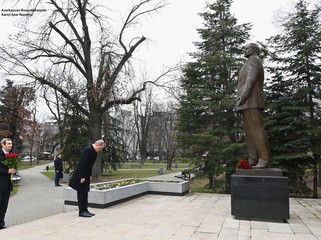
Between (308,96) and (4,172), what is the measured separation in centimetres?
1262

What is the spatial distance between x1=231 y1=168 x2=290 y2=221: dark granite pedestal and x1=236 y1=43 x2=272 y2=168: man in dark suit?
314 mm

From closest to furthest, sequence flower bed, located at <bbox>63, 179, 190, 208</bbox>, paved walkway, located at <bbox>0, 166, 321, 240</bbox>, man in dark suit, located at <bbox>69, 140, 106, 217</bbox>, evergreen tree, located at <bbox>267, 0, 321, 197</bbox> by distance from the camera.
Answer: paved walkway, located at <bbox>0, 166, 321, 240</bbox>, man in dark suit, located at <bbox>69, 140, 106, 217</bbox>, flower bed, located at <bbox>63, 179, 190, 208</bbox>, evergreen tree, located at <bbox>267, 0, 321, 197</bbox>

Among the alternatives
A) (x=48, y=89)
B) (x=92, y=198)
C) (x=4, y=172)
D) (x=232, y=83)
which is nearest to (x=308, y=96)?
(x=232, y=83)

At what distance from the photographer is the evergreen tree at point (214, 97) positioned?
12.8 m

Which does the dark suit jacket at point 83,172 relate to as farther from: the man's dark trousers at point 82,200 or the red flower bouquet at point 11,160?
the red flower bouquet at point 11,160

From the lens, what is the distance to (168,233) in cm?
523

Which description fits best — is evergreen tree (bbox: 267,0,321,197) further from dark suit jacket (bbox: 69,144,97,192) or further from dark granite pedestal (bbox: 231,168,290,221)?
dark suit jacket (bbox: 69,144,97,192)

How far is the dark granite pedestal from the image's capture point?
621cm

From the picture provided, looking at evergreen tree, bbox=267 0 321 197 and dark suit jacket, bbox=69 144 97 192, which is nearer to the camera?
dark suit jacket, bbox=69 144 97 192

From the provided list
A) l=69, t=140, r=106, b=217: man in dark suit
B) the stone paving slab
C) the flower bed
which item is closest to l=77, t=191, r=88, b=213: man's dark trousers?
l=69, t=140, r=106, b=217: man in dark suit

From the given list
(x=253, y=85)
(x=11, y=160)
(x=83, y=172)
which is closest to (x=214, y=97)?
(x=253, y=85)

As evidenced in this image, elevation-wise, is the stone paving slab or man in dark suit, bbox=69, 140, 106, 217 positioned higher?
man in dark suit, bbox=69, 140, 106, 217

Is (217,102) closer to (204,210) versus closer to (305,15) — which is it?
(305,15)

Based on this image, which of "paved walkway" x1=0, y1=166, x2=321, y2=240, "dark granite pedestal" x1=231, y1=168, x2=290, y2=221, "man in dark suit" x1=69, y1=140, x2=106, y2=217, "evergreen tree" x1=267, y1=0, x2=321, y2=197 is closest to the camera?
"paved walkway" x1=0, y1=166, x2=321, y2=240
